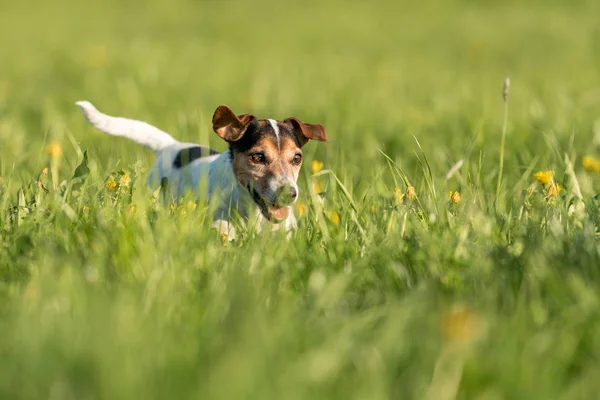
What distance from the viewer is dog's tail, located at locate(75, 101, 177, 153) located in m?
5.14

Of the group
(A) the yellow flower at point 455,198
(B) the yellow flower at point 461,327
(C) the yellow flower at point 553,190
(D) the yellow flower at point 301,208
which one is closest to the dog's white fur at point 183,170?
(D) the yellow flower at point 301,208

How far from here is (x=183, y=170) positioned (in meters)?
4.93

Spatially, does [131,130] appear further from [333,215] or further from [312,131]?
[333,215]

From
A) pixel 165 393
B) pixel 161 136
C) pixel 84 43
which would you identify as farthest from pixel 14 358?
pixel 84 43

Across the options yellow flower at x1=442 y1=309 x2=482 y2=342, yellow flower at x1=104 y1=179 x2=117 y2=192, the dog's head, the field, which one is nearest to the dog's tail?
the field

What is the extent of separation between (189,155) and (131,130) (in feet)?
1.50

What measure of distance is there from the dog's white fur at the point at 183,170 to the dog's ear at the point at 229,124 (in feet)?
0.51

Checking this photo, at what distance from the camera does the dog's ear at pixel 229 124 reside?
4656mm

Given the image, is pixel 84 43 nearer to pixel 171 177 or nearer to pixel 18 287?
pixel 171 177

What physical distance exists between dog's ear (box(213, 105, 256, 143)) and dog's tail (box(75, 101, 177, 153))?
2.75ft

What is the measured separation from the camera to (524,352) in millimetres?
2295

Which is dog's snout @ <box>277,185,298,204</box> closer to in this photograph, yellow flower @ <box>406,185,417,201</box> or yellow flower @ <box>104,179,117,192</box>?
yellow flower @ <box>406,185,417,201</box>

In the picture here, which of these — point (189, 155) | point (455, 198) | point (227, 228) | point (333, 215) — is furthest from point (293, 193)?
point (189, 155)

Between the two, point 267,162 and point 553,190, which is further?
point 267,162
